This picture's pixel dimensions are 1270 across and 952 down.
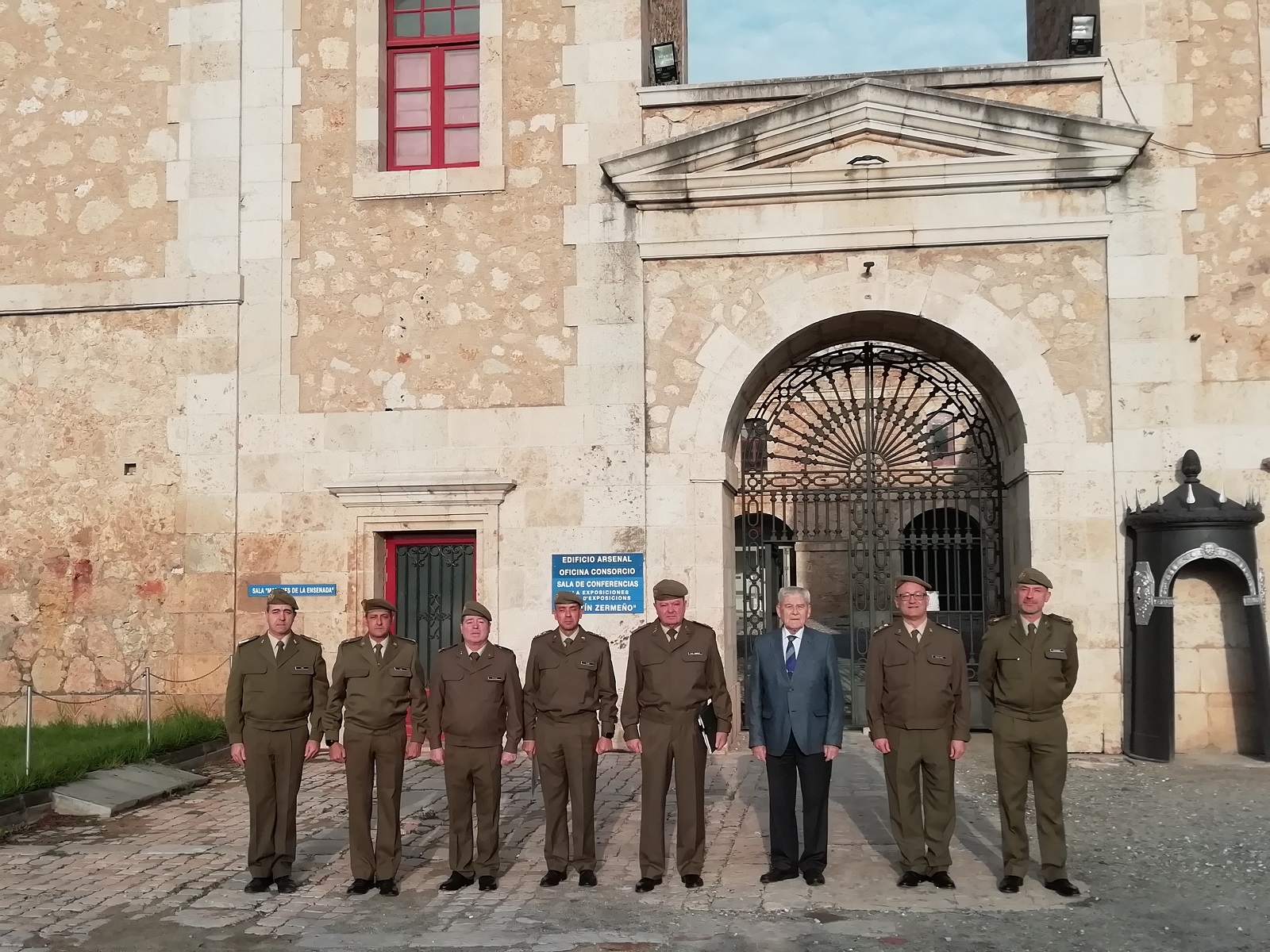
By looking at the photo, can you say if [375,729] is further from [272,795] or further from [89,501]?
[89,501]

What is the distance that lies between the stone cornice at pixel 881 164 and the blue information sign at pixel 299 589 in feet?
14.1

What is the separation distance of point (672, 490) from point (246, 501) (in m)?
3.82

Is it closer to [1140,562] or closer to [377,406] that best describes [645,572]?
[377,406]


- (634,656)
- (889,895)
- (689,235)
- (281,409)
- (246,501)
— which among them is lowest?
(889,895)

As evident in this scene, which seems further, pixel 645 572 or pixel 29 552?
pixel 29 552

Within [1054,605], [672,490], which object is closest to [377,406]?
[672,490]

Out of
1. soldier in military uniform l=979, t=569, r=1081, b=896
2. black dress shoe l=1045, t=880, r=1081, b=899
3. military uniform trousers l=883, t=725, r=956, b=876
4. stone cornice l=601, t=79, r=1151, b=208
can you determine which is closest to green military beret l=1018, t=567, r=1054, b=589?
soldier in military uniform l=979, t=569, r=1081, b=896

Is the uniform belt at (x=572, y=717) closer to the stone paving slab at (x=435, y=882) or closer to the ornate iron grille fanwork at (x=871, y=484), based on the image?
the stone paving slab at (x=435, y=882)

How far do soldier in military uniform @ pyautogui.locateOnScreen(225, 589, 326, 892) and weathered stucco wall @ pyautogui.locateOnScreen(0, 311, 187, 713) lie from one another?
16.4 ft

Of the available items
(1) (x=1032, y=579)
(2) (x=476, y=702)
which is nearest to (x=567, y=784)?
(2) (x=476, y=702)

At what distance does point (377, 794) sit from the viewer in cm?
659

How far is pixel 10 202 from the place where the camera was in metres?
11.8

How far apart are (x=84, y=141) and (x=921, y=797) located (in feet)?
31.7

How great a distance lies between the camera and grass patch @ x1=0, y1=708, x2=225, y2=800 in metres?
8.72
